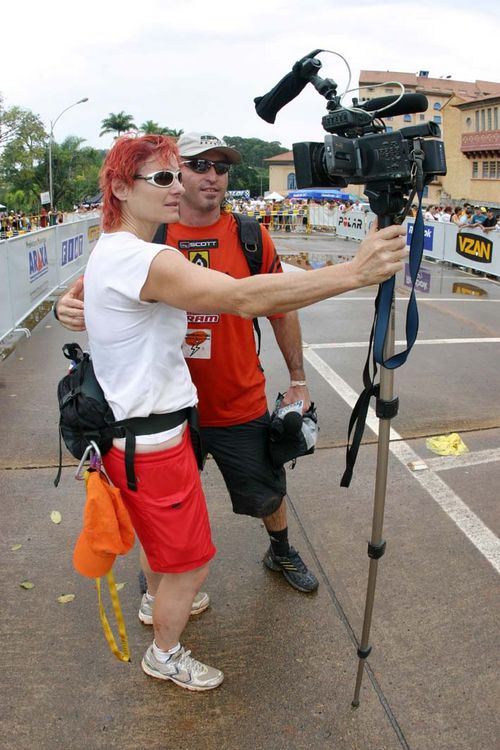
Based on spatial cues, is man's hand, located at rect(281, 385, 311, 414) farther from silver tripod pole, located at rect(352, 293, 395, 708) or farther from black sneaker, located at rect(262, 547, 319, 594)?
silver tripod pole, located at rect(352, 293, 395, 708)

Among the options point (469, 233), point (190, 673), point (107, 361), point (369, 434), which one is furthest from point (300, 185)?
point (469, 233)

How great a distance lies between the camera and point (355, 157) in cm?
165

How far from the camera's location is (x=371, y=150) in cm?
163

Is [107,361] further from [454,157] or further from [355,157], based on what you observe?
[454,157]

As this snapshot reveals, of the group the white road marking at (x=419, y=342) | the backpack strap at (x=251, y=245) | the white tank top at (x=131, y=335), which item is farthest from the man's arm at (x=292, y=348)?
the white road marking at (x=419, y=342)

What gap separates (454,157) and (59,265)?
56.3m

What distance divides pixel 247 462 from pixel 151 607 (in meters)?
0.76

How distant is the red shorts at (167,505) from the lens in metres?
2.08

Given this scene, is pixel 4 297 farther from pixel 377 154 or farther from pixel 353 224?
pixel 353 224

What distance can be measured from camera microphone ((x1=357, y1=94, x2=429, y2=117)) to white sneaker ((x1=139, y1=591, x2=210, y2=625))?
205 centimetres

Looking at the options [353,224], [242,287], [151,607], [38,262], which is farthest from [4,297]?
[353,224]

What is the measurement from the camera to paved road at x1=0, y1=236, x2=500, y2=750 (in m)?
2.18

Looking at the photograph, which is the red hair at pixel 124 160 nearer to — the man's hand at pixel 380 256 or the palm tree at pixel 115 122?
the man's hand at pixel 380 256

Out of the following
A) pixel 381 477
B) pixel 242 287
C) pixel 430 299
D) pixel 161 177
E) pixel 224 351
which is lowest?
pixel 430 299
